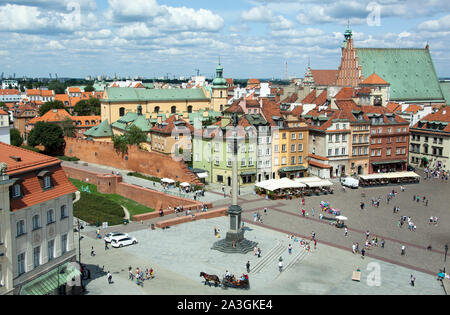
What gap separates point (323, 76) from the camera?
147625 mm

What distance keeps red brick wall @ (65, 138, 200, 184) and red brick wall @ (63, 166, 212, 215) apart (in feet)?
21.3

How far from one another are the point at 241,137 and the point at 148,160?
16.1 meters

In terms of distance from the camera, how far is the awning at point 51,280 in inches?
1116

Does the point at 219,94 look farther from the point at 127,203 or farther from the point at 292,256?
the point at 292,256

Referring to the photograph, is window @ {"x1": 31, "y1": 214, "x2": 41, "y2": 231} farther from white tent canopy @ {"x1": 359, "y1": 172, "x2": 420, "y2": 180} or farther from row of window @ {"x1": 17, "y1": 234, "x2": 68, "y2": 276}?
white tent canopy @ {"x1": 359, "y1": 172, "x2": 420, "y2": 180}

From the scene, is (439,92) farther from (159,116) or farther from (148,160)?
(148,160)

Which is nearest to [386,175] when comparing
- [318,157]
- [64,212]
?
[318,157]

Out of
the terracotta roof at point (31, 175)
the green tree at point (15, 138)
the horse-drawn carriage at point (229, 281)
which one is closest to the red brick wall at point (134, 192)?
Result: the horse-drawn carriage at point (229, 281)

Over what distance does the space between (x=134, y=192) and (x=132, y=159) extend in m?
15.0

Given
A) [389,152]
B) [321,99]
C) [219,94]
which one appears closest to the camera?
[389,152]

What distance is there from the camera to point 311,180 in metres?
64.6

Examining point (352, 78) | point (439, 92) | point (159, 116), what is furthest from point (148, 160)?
point (439, 92)

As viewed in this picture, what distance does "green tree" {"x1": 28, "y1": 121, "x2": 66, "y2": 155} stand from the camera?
9394 centimetres

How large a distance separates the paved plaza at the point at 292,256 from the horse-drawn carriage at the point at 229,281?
429 mm
